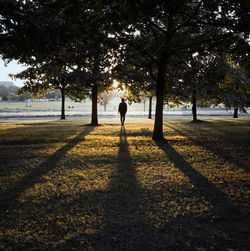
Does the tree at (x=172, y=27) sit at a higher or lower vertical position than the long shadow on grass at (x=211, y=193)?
higher

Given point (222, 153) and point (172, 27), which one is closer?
point (222, 153)

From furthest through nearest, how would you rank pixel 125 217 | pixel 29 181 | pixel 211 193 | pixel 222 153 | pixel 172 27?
pixel 172 27
pixel 222 153
pixel 29 181
pixel 211 193
pixel 125 217

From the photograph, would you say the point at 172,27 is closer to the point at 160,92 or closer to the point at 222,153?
the point at 160,92

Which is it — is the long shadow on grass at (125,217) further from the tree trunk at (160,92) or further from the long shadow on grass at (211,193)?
the tree trunk at (160,92)

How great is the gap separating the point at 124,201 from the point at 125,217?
1.95ft

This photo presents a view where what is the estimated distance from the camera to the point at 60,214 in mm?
3842

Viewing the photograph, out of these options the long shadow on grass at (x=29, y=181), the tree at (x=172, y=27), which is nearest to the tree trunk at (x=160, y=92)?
the tree at (x=172, y=27)

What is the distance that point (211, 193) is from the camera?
4723 mm

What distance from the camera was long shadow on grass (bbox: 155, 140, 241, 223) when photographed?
3861mm

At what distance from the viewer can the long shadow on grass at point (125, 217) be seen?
3.08 metres

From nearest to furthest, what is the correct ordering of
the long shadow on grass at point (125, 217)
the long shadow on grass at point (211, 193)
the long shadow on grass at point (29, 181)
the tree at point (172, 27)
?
the long shadow on grass at point (125, 217) → the long shadow on grass at point (211, 193) → the long shadow on grass at point (29, 181) → the tree at point (172, 27)

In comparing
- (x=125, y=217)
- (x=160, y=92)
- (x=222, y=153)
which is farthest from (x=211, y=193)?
(x=160, y=92)

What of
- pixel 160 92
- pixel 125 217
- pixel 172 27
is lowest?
pixel 125 217

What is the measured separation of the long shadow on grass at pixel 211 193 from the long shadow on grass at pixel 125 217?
4.31 feet
